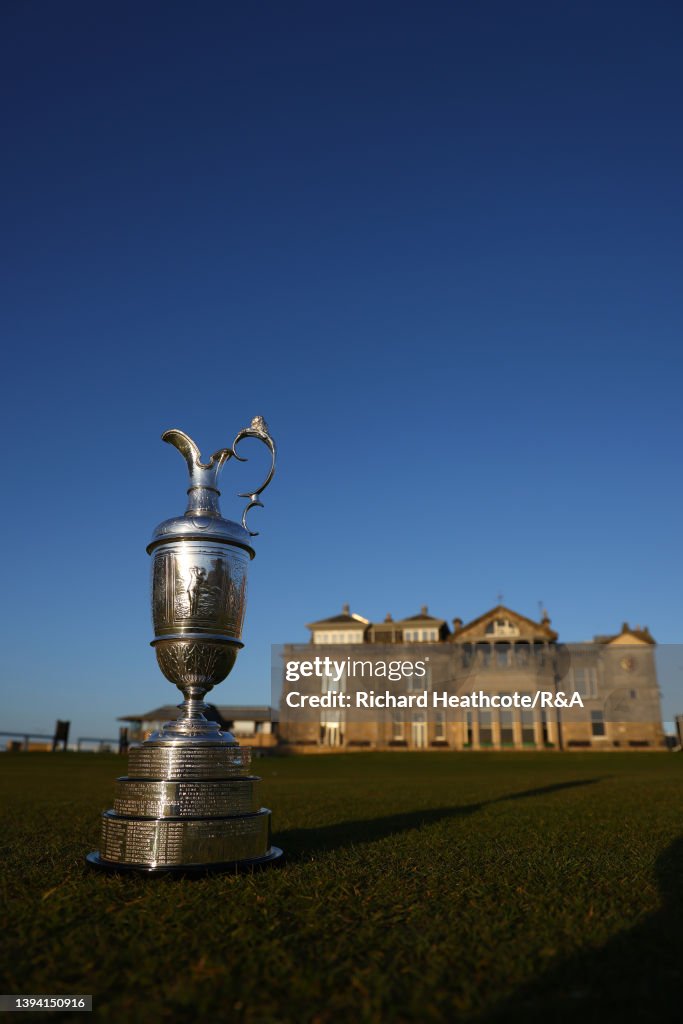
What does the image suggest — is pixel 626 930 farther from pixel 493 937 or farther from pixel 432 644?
pixel 432 644

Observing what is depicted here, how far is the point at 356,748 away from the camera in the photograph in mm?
→ 57375

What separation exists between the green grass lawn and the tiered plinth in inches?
7.3

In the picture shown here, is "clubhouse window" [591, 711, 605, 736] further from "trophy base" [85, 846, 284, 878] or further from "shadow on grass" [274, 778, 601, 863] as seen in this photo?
"trophy base" [85, 846, 284, 878]

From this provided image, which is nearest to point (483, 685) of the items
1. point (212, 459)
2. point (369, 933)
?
point (212, 459)

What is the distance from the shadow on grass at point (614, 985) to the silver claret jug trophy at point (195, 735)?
267 centimetres

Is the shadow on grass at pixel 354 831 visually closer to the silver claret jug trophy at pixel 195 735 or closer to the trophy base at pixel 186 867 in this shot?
the trophy base at pixel 186 867

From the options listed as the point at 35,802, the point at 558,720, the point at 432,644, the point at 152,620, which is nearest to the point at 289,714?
the point at 432,644

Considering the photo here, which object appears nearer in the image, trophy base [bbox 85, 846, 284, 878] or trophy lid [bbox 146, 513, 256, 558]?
trophy base [bbox 85, 846, 284, 878]

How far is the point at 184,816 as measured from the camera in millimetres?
4629

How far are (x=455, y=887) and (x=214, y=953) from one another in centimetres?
193

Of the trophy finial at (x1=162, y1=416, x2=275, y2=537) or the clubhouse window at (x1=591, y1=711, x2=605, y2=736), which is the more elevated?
the trophy finial at (x1=162, y1=416, x2=275, y2=537)

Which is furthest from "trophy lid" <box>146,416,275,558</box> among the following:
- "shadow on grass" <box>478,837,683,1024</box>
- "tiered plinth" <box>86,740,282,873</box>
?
"shadow on grass" <box>478,837,683,1024</box>

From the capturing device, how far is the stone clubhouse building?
177 feet

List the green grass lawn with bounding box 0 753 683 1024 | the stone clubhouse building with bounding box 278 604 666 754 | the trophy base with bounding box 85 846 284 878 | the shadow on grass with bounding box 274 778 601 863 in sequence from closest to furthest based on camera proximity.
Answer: the green grass lawn with bounding box 0 753 683 1024
the trophy base with bounding box 85 846 284 878
the shadow on grass with bounding box 274 778 601 863
the stone clubhouse building with bounding box 278 604 666 754
